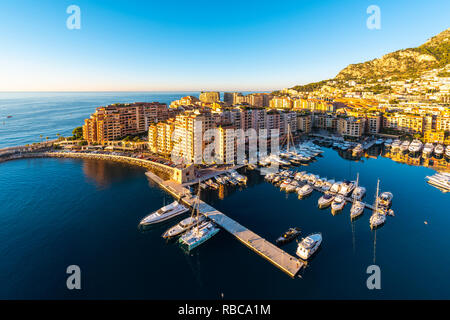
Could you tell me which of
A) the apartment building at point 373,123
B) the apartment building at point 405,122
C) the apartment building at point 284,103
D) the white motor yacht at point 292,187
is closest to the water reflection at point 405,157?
the apartment building at point 373,123

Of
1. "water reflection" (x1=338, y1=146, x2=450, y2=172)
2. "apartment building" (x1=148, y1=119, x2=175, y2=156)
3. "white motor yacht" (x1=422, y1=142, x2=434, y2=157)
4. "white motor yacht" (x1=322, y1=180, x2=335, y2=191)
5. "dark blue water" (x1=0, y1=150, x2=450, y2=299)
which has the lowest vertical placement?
"dark blue water" (x1=0, y1=150, x2=450, y2=299)

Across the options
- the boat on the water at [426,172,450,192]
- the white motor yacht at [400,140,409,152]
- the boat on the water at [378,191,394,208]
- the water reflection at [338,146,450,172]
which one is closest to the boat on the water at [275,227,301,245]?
the boat on the water at [378,191,394,208]

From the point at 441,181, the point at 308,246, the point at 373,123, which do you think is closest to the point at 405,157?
the point at 441,181

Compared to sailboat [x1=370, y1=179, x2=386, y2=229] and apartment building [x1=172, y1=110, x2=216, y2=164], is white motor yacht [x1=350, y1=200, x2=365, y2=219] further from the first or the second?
apartment building [x1=172, y1=110, x2=216, y2=164]

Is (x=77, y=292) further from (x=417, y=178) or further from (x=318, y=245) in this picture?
(x=417, y=178)
